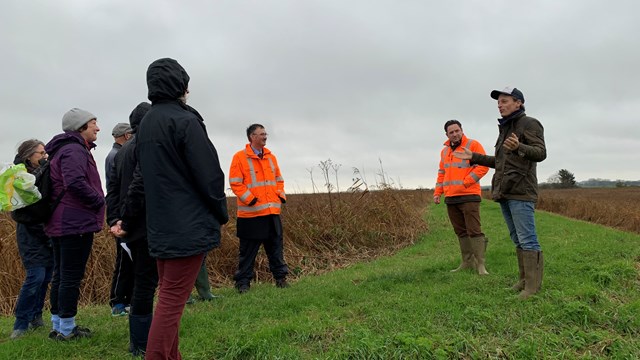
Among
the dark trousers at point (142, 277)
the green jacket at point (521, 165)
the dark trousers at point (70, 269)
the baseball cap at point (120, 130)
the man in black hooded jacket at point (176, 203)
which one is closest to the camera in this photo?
the man in black hooded jacket at point (176, 203)

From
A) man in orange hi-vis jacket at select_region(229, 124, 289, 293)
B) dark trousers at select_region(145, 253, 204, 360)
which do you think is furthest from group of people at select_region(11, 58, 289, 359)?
man in orange hi-vis jacket at select_region(229, 124, 289, 293)

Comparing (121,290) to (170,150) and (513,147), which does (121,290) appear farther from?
(513,147)

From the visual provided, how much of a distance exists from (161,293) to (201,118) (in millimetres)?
1242

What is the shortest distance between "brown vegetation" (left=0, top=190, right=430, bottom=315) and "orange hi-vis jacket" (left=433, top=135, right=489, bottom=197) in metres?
3.11

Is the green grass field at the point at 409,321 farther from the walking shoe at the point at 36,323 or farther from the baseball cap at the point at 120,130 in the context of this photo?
the baseball cap at the point at 120,130

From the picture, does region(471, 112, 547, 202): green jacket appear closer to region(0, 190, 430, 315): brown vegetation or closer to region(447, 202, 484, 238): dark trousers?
region(447, 202, 484, 238): dark trousers

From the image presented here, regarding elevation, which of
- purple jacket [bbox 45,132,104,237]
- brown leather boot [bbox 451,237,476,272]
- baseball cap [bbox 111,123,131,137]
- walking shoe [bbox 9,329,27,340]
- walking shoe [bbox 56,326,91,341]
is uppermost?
baseball cap [bbox 111,123,131,137]

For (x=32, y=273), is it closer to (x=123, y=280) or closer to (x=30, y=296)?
(x=30, y=296)

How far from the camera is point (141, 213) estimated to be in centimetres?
335

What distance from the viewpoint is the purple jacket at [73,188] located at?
3.93 metres

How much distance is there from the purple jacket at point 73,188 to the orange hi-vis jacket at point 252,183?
79.9 inches

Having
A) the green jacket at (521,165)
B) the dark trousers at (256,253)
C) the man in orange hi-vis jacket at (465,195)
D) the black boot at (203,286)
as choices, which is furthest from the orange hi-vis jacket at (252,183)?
the green jacket at (521,165)

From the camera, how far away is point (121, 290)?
477 cm

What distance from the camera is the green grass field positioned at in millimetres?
3410
